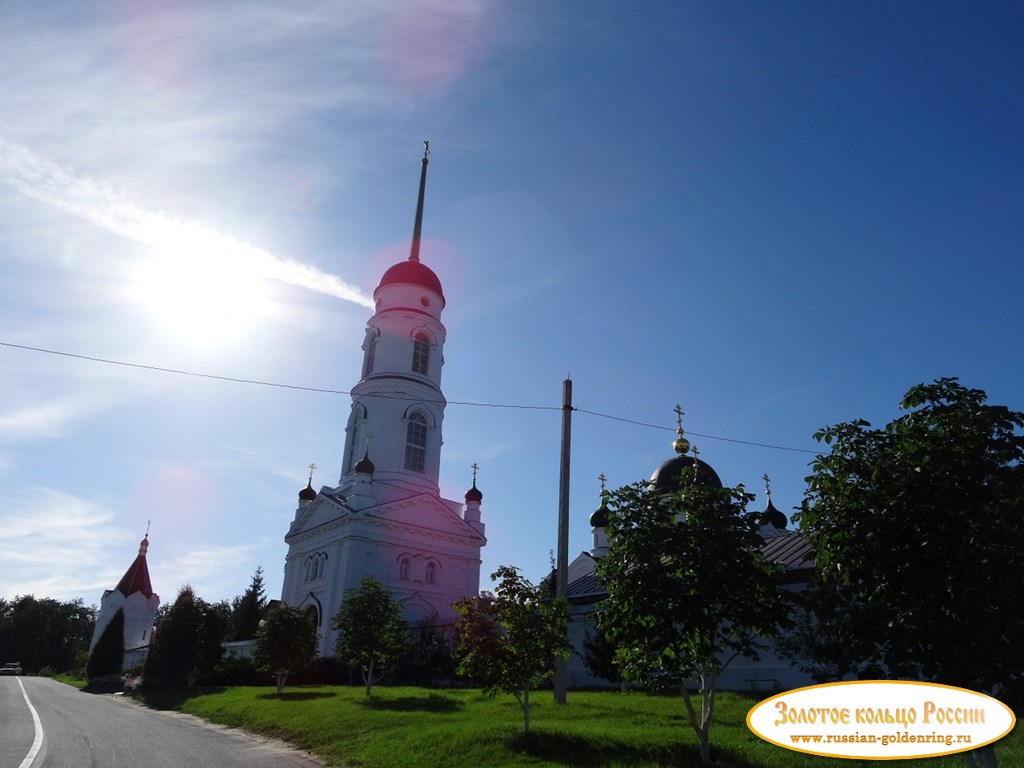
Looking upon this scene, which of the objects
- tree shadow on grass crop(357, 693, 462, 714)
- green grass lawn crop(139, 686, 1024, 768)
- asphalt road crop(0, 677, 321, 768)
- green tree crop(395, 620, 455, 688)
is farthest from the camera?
green tree crop(395, 620, 455, 688)

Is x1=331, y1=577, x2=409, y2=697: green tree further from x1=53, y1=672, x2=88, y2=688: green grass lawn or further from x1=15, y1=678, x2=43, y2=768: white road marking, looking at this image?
x1=53, y1=672, x2=88, y2=688: green grass lawn

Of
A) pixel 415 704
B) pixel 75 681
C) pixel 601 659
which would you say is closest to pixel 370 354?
pixel 601 659

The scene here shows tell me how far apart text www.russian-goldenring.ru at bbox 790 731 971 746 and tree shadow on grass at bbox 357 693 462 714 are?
11.5 m

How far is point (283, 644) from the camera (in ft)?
77.4

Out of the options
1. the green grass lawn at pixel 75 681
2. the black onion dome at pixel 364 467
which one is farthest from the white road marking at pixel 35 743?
the green grass lawn at pixel 75 681

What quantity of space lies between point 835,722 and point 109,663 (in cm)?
4963

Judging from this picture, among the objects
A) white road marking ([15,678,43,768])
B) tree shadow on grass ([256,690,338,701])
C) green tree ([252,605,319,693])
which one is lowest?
white road marking ([15,678,43,768])

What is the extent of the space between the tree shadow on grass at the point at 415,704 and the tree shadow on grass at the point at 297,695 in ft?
9.01

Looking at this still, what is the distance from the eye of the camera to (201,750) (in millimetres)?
12812

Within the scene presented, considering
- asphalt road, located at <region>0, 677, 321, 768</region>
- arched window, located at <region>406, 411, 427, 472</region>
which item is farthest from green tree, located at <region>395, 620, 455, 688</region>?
arched window, located at <region>406, 411, 427, 472</region>

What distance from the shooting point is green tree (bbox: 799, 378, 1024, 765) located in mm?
5707

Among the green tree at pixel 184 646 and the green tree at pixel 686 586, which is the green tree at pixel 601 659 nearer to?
the green tree at pixel 686 586

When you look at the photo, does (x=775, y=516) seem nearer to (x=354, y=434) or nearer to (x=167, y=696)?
(x=354, y=434)

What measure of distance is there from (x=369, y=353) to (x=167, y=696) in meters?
20.8
